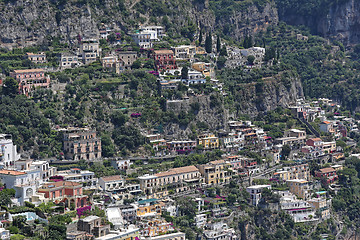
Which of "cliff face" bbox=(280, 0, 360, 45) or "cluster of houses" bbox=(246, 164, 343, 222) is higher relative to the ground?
"cliff face" bbox=(280, 0, 360, 45)

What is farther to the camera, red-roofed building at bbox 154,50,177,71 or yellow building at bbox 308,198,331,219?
red-roofed building at bbox 154,50,177,71

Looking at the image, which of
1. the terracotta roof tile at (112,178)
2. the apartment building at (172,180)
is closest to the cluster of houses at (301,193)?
the apartment building at (172,180)

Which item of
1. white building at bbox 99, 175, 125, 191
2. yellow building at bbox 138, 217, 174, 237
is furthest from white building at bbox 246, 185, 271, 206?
white building at bbox 99, 175, 125, 191

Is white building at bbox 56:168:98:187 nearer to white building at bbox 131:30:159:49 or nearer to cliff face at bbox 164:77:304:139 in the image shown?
cliff face at bbox 164:77:304:139

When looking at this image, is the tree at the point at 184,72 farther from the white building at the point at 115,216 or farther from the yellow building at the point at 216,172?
the white building at the point at 115,216

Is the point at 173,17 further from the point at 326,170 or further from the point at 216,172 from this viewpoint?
the point at 216,172

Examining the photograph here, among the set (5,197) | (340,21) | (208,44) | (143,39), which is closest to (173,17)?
(208,44)

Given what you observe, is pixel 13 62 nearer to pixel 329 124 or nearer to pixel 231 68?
pixel 231 68
